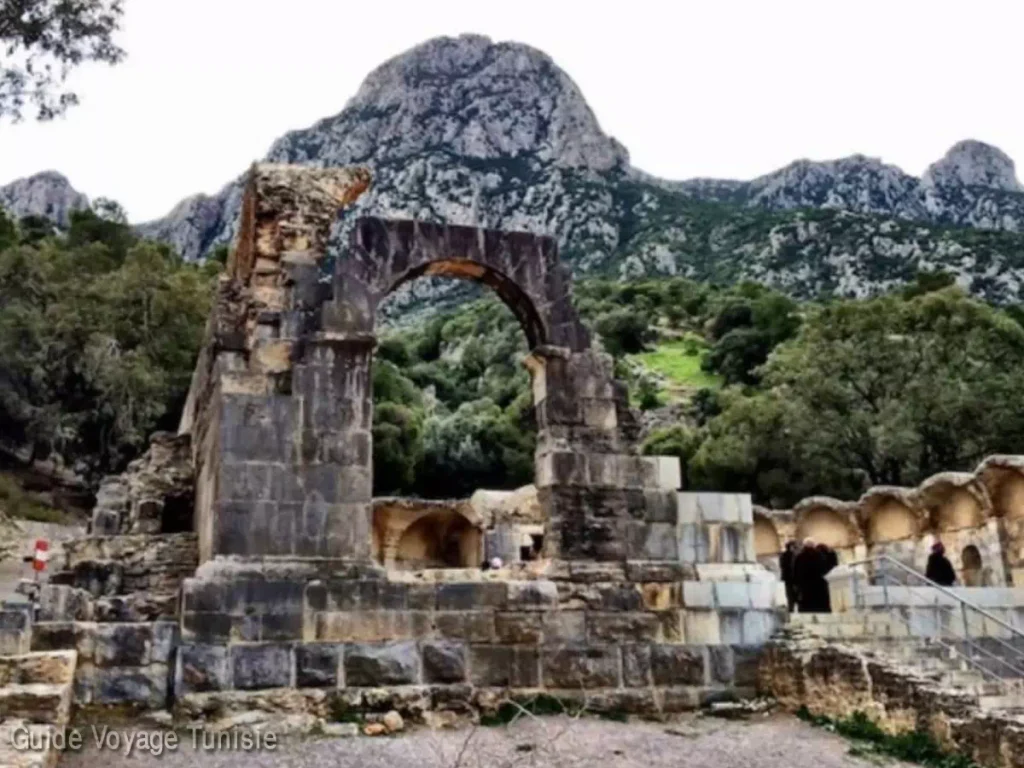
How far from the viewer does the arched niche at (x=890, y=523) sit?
20.9 m

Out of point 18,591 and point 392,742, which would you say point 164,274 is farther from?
point 392,742

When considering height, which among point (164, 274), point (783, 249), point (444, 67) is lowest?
point (164, 274)

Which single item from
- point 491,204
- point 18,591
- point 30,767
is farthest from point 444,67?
point 30,767

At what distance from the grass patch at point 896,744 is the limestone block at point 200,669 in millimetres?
5280

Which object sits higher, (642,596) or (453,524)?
(453,524)

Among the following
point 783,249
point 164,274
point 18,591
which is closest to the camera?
point 18,591

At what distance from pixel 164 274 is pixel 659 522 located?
27230mm

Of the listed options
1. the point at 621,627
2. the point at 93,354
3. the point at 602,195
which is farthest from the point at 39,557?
the point at 602,195

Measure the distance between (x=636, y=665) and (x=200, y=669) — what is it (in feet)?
13.2

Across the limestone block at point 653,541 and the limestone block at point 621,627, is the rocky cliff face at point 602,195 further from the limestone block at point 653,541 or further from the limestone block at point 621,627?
the limestone block at point 621,627

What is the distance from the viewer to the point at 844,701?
9117 millimetres

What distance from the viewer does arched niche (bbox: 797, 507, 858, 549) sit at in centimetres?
2228

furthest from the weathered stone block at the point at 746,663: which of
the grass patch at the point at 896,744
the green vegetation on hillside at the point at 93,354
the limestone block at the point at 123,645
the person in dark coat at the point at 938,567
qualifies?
the green vegetation on hillside at the point at 93,354

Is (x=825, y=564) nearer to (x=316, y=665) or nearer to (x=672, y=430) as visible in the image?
(x=316, y=665)
